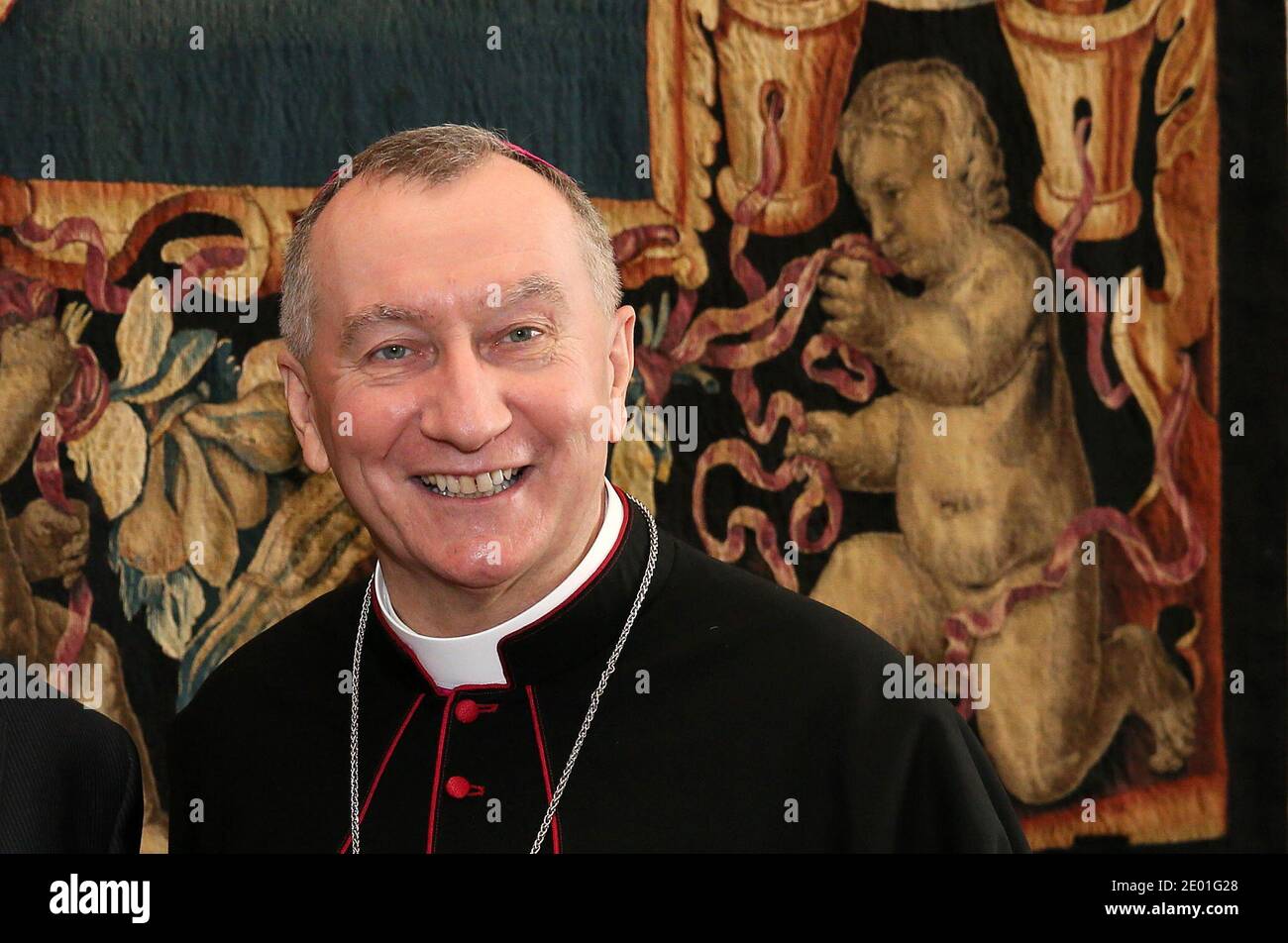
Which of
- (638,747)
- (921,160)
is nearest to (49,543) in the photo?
(638,747)

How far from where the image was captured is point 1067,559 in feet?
9.48

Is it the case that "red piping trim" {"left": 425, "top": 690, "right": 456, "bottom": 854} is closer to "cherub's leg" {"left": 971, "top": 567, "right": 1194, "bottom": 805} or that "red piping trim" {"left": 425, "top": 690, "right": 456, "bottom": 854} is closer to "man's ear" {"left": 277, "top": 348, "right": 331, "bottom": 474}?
"man's ear" {"left": 277, "top": 348, "right": 331, "bottom": 474}

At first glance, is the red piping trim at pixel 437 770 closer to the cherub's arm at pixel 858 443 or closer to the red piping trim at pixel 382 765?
the red piping trim at pixel 382 765

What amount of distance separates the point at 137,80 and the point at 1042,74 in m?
1.70

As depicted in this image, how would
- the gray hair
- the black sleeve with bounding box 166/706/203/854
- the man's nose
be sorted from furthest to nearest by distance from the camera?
the black sleeve with bounding box 166/706/203/854 < the gray hair < the man's nose

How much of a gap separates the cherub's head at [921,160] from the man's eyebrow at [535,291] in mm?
1082

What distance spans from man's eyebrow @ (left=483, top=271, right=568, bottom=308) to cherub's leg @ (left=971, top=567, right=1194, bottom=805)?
1315 mm

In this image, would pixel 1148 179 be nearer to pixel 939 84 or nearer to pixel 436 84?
pixel 939 84

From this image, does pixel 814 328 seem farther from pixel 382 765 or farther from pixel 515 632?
pixel 382 765

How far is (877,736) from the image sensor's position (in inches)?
80.6

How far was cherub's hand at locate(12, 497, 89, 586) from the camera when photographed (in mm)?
2660

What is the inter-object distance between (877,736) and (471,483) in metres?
0.66

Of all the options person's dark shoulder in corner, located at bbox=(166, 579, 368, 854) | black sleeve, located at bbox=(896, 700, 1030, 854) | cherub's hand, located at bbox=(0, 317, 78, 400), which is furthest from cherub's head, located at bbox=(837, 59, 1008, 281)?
cherub's hand, located at bbox=(0, 317, 78, 400)
